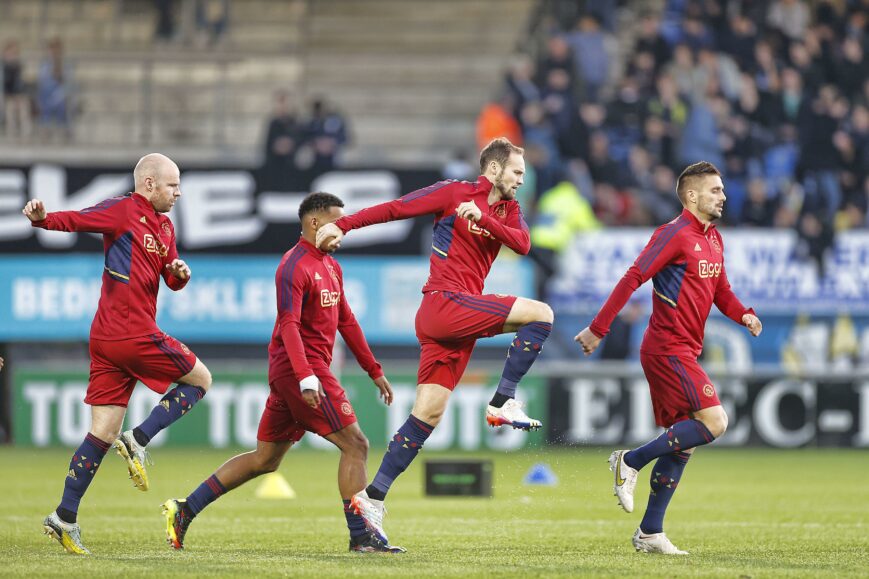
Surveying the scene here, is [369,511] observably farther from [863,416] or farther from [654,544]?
[863,416]

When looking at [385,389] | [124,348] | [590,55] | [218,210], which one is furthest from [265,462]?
[590,55]

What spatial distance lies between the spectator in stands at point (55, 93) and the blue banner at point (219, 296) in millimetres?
2438

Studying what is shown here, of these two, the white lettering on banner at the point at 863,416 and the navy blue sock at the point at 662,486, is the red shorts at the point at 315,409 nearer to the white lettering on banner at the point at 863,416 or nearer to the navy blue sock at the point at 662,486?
the navy blue sock at the point at 662,486

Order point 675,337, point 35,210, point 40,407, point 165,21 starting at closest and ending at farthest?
point 35,210, point 675,337, point 40,407, point 165,21

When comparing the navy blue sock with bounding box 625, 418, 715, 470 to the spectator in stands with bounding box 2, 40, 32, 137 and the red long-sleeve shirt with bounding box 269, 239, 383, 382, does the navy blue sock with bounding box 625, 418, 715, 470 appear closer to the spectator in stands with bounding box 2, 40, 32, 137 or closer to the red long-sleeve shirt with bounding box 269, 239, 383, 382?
the red long-sleeve shirt with bounding box 269, 239, 383, 382

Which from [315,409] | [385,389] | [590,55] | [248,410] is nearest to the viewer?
[315,409]

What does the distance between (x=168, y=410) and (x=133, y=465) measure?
0.46 meters

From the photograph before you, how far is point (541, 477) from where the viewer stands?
15328 millimetres

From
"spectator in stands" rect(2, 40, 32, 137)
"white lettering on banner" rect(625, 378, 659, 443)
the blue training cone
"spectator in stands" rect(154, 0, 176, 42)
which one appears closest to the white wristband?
the blue training cone

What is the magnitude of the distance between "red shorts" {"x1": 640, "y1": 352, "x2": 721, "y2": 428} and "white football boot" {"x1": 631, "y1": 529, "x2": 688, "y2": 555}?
0.71m

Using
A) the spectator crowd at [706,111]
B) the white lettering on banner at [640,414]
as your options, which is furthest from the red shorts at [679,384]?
the spectator crowd at [706,111]

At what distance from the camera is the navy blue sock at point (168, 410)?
30.1ft

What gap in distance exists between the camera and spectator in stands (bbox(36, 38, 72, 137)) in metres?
21.7

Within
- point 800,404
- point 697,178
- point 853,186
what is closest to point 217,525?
point 697,178
